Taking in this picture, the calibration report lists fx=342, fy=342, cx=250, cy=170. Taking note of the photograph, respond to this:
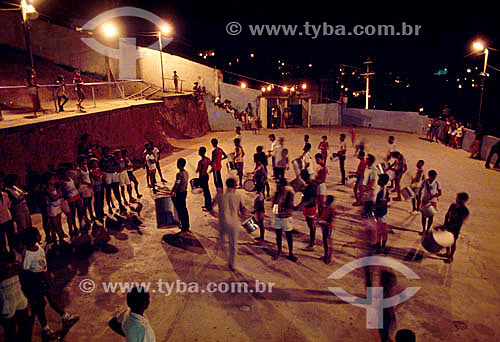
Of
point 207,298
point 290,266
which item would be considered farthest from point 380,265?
point 207,298

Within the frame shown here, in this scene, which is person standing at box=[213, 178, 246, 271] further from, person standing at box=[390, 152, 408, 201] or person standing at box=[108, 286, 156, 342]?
person standing at box=[390, 152, 408, 201]

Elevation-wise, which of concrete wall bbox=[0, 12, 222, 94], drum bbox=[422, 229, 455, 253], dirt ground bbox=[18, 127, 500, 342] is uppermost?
concrete wall bbox=[0, 12, 222, 94]

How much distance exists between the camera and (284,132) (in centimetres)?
2495

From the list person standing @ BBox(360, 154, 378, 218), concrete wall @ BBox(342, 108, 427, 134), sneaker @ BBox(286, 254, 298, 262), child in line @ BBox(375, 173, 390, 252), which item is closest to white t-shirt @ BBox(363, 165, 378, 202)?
person standing @ BBox(360, 154, 378, 218)

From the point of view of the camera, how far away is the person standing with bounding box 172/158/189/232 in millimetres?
7821

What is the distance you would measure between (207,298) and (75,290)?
2.47 meters

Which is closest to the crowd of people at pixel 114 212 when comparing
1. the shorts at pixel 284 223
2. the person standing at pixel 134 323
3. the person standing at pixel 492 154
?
the shorts at pixel 284 223

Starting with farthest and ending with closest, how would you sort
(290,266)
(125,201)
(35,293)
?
(125,201)
(290,266)
(35,293)

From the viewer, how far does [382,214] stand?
699cm

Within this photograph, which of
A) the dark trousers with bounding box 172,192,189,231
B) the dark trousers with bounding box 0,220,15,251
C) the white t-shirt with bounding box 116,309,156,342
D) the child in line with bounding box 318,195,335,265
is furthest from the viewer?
the dark trousers with bounding box 172,192,189,231

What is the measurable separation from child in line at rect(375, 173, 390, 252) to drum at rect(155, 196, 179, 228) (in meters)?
4.37

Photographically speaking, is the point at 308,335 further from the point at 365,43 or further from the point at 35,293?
the point at 365,43

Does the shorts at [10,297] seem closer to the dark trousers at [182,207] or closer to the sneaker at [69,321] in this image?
the sneaker at [69,321]

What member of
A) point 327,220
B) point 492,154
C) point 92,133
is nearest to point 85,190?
point 92,133
